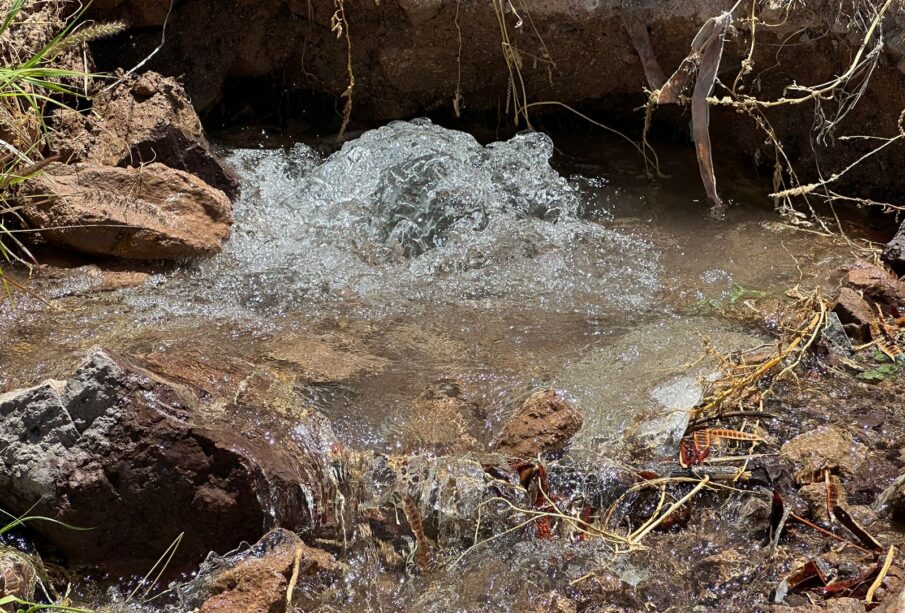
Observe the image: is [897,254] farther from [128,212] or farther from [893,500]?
[128,212]

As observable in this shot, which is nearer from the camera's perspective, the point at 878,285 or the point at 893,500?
the point at 893,500

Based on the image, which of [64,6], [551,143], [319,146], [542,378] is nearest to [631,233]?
[551,143]

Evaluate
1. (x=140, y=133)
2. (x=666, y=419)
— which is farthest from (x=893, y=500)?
(x=140, y=133)

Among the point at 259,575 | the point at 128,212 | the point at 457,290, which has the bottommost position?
the point at 259,575

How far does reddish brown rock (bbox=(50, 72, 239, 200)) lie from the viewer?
12.2 feet

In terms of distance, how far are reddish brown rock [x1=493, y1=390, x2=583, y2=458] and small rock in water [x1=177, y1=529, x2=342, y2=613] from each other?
0.60 metres

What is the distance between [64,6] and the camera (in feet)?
12.5

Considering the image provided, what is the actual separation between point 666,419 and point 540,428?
1.30 feet

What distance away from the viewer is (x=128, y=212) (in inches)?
139

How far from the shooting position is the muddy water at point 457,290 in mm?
2859

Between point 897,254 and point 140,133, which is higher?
point 140,133

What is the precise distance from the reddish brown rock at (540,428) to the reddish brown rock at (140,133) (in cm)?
188

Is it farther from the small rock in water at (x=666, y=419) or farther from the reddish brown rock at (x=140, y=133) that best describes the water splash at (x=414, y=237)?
the small rock in water at (x=666, y=419)

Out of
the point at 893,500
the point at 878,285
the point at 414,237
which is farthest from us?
the point at 414,237
